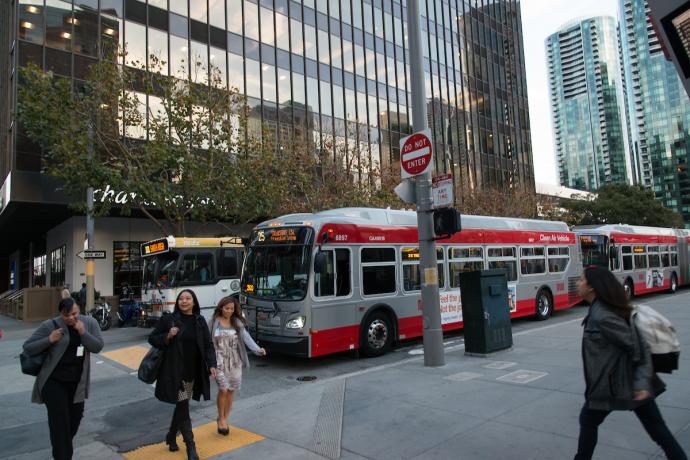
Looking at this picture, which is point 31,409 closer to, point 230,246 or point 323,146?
point 230,246

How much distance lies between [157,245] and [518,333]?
1052 centimetres

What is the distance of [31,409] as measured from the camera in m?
7.39

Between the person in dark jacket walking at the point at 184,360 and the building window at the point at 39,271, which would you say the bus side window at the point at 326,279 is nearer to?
the person in dark jacket walking at the point at 184,360

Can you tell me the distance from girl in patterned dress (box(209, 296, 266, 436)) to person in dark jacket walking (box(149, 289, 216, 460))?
522 mm

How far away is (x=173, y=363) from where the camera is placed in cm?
486

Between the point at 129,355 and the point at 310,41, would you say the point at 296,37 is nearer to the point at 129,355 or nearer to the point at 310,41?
the point at 310,41

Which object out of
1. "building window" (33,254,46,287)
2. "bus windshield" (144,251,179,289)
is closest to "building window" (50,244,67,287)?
"building window" (33,254,46,287)

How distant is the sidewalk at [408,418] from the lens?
483cm

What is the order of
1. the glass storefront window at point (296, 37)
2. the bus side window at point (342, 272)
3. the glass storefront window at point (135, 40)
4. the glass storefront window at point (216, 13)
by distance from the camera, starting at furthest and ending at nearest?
the glass storefront window at point (296, 37) < the glass storefront window at point (216, 13) < the glass storefront window at point (135, 40) < the bus side window at point (342, 272)

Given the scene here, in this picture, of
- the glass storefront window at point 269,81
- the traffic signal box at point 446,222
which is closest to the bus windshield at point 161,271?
the traffic signal box at point 446,222

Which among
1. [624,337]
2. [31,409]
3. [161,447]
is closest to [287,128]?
[31,409]

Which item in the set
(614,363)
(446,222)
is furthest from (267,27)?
(614,363)

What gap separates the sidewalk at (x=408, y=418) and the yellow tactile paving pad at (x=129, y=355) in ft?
6.98

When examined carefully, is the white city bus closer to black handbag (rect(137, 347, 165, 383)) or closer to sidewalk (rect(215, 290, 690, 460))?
sidewalk (rect(215, 290, 690, 460))
